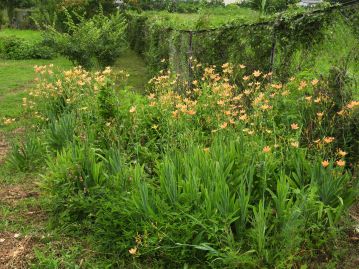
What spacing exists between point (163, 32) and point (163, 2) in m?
25.7

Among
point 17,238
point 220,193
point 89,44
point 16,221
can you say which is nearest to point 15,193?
point 16,221

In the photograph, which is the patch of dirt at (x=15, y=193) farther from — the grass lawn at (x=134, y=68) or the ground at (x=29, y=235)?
the grass lawn at (x=134, y=68)

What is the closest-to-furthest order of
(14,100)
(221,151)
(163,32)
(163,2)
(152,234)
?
(152,234) < (221,151) < (14,100) < (163,32) < (163,2)

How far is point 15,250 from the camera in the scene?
3.56 metres

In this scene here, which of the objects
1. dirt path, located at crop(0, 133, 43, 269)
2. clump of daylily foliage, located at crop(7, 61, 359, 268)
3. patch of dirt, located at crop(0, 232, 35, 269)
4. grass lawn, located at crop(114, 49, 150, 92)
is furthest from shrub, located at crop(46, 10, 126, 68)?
patch of dirt, located at crop(0, 232, 35, 269)

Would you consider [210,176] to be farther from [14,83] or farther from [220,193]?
[14,83]

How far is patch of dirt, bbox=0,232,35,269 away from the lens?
134 inches

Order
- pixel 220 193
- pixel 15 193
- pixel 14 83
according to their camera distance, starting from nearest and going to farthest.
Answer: pixel 220 193 < pixel 15 193 < pixel 14 83

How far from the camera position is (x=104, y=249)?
3475mm

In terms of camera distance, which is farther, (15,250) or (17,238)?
Answer: (17,238)

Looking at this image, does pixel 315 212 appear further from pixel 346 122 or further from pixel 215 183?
pixel 346 122

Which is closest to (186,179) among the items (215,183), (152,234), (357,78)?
(215,183)

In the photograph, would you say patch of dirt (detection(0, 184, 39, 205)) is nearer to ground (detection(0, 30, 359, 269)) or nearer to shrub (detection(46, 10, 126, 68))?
ground (detection(0, 30, 359, 269))

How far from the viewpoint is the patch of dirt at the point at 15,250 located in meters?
3.39
